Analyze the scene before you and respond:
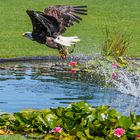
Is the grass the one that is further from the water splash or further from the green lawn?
the green lawn

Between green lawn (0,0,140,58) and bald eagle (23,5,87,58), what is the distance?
510 centimetres

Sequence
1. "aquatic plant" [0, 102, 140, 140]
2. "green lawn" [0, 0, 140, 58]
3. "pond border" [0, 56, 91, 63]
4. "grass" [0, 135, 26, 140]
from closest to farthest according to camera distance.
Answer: "grass" [0, 135, 26, 140], "aquatic plant" [0, 102, 140, 140], "pond border" [0, 56, 91, 63], "green lawn" [0, 0, 140, 58]

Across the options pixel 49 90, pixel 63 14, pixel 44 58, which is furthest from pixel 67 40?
pixel 44 58

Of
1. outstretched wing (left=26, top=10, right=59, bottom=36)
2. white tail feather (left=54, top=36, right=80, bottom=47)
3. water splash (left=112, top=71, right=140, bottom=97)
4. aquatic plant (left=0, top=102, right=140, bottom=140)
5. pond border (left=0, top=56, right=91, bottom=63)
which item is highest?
outstretched wing (left=26, top=10, right=59, bottom=36)

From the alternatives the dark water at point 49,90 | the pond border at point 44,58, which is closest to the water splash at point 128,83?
the dark water at point 49,90

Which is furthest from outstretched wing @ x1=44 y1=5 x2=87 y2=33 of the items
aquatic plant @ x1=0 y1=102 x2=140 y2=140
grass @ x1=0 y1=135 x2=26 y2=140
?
grass @ x1=0 y1=135 x2=26 y2=140

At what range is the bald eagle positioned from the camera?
12.8m

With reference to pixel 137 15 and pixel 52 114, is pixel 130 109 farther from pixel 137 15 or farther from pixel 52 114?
pixel 137 15

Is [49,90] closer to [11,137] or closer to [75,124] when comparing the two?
[75,124]

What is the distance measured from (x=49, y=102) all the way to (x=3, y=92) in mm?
1294

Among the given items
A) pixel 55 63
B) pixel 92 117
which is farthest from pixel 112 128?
pixel 55 63

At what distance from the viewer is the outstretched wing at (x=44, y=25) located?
1275 cm

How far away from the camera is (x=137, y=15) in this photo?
2686 cm

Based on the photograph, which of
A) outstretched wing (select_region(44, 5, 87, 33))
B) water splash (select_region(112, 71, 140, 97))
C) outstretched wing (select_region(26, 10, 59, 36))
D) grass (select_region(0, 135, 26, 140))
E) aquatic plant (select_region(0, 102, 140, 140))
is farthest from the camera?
water splash (select_region(112, 71, 140, 97))
